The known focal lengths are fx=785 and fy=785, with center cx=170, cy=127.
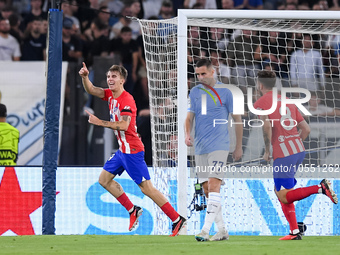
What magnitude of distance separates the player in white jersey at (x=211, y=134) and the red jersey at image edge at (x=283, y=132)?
0.57 metres

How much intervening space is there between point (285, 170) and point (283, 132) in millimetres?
477

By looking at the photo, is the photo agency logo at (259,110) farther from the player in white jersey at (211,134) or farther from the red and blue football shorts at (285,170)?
the red and blue football shorts at (285,170)

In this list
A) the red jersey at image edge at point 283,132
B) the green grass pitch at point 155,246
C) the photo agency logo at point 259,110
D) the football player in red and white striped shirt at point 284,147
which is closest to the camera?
the green grass pitch at point 155,246

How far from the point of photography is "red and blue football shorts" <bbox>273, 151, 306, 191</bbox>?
873 centimetres

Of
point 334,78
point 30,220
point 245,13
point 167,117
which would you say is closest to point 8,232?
point 30,220

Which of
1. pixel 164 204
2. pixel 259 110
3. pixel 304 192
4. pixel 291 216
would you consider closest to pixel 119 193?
pixel 164 204

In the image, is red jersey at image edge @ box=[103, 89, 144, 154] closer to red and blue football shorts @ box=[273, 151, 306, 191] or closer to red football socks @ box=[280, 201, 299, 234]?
red and blue football shorts @ box=[273, 151, 306, 191]

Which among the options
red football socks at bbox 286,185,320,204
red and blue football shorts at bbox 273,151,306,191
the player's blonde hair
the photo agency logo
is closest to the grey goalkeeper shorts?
the photo agency logo

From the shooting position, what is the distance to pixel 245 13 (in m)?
10.3

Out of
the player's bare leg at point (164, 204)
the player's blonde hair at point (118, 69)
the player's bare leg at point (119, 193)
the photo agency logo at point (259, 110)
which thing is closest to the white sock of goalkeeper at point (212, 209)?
the photo agency logo at point (259, 110)

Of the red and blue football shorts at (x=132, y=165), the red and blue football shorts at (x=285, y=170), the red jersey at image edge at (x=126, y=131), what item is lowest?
the red and blue football shorts at (x=285, y=170)

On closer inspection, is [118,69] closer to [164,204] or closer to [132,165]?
[132,165]

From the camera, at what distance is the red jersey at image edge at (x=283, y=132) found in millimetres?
8914

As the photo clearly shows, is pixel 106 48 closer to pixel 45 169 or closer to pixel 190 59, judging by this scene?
pixel 190 59
